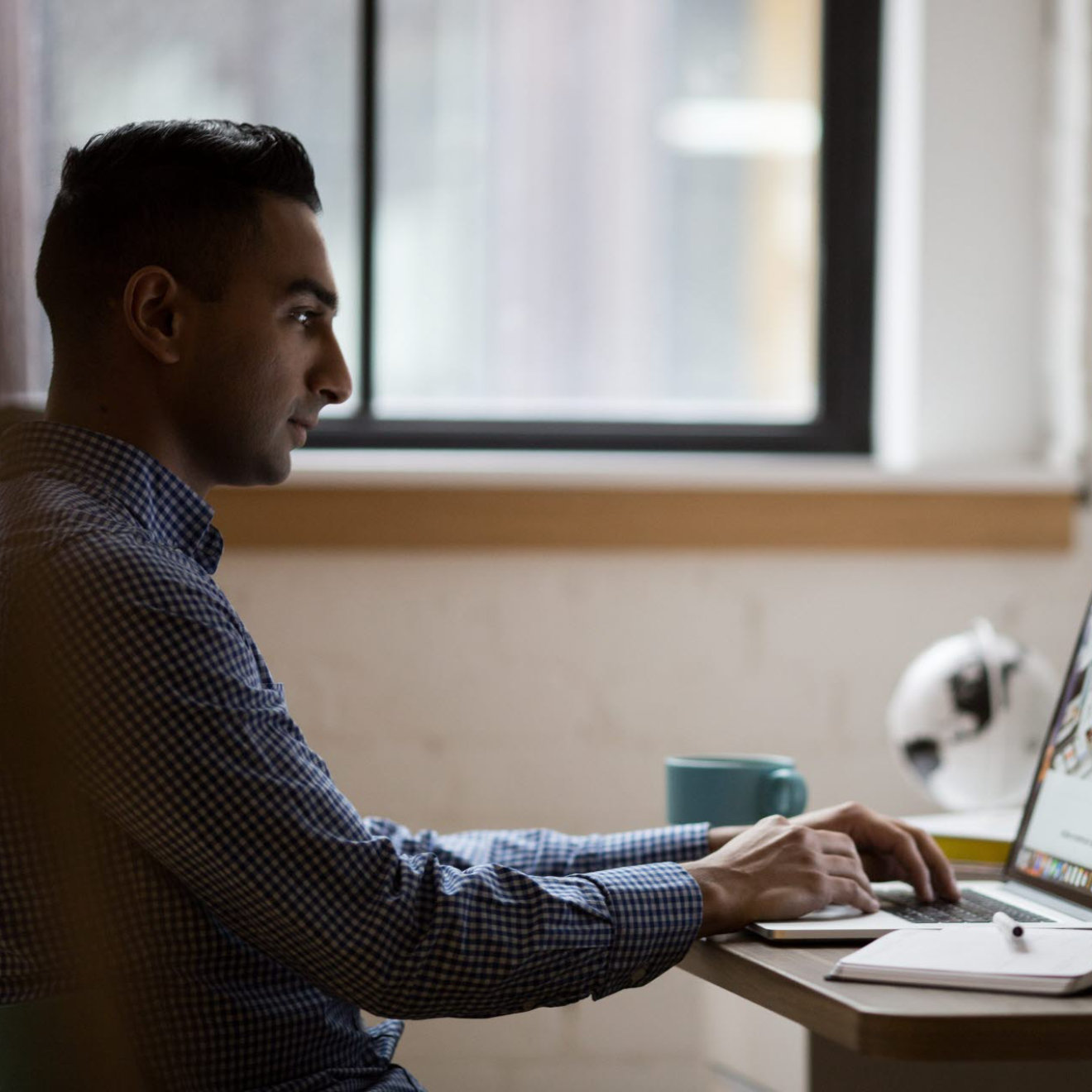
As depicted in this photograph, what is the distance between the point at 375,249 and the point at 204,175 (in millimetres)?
1062

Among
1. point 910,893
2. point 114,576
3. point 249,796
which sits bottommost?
point 910,893

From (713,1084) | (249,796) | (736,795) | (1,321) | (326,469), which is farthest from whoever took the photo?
(326,469)

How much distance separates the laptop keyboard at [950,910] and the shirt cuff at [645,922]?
163 mm

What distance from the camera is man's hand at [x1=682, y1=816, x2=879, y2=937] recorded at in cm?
90

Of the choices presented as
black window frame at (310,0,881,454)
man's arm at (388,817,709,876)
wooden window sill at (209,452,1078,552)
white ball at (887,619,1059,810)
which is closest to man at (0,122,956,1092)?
man's arm at (388,817,709,876)

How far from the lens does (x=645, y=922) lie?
34.2 inches

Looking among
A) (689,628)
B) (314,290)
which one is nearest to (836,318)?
(689,628)

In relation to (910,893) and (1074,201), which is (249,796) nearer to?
(910,893)

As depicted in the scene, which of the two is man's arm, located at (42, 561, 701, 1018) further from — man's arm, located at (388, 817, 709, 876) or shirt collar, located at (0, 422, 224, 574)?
man's arm, located at (388, 817, 709, 876)

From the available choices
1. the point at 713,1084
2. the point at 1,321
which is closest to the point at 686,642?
the point at 713,1084

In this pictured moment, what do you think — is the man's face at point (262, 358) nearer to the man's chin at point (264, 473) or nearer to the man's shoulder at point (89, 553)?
the man's chin at point (264, 473)

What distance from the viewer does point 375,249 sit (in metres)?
2.05

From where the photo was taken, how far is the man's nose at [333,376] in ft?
3.48

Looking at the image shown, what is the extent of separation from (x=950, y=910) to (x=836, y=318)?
4.08 feet
